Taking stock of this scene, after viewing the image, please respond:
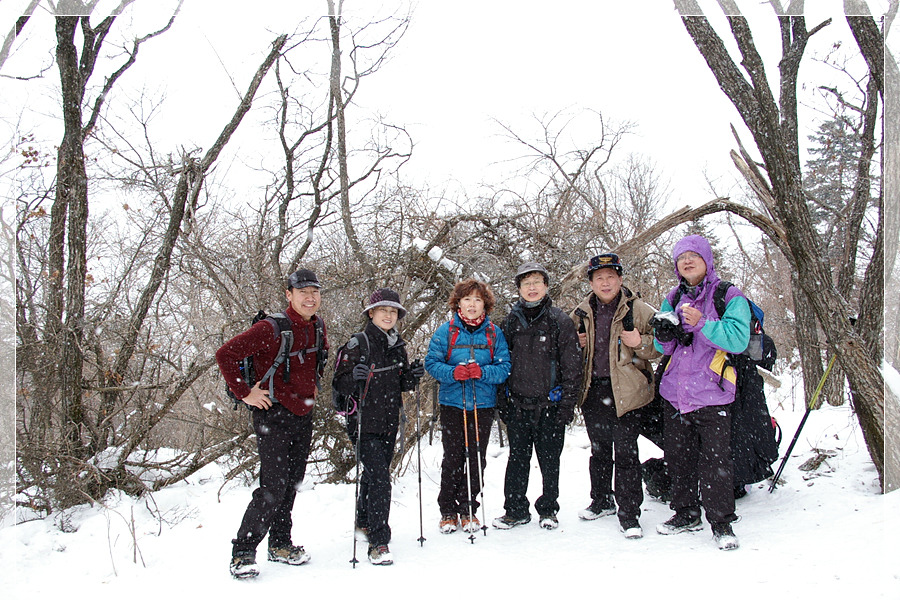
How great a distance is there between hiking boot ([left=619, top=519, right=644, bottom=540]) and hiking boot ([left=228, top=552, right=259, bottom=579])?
8.02 feet

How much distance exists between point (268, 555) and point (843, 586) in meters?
3.28

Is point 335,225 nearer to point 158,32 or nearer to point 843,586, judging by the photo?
point 158,32

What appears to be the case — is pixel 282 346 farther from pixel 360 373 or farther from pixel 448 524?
pixel 448 524

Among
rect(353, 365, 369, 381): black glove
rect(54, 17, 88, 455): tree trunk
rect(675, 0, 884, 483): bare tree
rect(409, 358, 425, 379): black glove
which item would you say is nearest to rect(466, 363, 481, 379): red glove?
rect(409, 358, 425, 379): black glove

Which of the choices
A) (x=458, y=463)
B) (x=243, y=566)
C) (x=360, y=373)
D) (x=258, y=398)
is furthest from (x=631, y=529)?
(x=258, y=398)

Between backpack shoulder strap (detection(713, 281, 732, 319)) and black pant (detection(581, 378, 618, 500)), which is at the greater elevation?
backpack shoulder strap (detection(713, 281, 732, 319))

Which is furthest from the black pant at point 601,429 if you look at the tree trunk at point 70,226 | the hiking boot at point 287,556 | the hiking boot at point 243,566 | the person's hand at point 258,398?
the tree trunk at point 70,226

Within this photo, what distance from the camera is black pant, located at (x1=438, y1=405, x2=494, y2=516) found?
3994 millimetres

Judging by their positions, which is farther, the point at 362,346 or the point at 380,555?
the point at 362,346

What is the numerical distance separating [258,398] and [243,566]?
0.99 m

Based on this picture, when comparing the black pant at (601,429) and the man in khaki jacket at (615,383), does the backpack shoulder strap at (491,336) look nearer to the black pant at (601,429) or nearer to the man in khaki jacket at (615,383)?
the man in khaki jacket at (615,383)

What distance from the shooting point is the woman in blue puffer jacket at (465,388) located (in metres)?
3.99

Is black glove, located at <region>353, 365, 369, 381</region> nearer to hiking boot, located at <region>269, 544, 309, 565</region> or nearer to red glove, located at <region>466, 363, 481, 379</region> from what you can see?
red glove, located at <region>466, 363, 481, 379</region>

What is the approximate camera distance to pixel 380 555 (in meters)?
3.41
